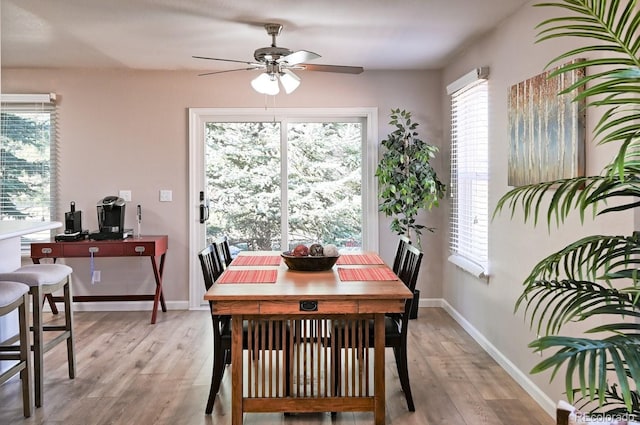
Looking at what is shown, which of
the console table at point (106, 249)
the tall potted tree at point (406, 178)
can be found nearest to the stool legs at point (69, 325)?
the console table at point (106, 249)

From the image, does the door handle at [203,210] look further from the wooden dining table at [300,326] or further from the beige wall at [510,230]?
the beige wall at [510,230]

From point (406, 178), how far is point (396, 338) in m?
2.18

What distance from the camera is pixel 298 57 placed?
3.25 metres

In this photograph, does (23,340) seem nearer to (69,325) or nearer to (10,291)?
(10,291)

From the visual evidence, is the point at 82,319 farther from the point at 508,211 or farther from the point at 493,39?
the point at 493,39

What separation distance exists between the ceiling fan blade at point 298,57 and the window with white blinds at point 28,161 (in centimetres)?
289

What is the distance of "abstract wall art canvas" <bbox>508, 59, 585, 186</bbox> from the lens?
8.15 feet

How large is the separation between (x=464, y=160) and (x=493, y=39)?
1.12 m

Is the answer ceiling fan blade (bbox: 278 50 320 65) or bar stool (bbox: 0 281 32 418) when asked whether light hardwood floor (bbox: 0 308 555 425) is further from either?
ceiling fan blade (bbox: 278 50 320 65)

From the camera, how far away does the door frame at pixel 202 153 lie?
507 centimetres

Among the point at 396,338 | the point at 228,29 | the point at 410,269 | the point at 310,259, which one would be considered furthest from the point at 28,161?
the point at 396,338

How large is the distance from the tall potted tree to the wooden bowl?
177cm

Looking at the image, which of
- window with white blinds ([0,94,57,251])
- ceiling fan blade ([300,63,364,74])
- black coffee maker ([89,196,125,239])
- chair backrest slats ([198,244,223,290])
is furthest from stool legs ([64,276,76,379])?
ceiling fan blade ([300,63,364,74])

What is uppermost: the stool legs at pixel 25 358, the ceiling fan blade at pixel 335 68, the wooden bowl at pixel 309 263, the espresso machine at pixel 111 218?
the ceiling fan blade at pixel 335 68
